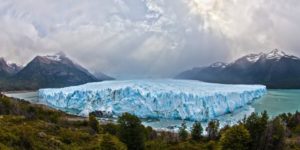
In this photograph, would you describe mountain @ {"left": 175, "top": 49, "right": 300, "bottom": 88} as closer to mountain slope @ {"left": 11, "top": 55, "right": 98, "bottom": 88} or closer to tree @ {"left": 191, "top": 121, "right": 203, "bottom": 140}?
mountain slope @ {"left": 11, "top": 55, "right": 98, "bottom": 88}

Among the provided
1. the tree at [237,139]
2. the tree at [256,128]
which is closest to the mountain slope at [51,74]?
the tree at [256,128]

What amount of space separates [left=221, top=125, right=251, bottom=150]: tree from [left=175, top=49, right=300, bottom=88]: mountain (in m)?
117

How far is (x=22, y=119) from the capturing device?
101ft

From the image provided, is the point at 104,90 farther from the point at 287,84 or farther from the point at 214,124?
the point at 287,84

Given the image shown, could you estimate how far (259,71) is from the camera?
522 ft

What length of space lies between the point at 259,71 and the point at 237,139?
5737 inches

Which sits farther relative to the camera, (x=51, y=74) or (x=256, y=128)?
(x=51, y=74)

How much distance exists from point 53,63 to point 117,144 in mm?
160853

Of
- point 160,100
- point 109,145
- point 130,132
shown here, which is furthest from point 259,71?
point 109,145

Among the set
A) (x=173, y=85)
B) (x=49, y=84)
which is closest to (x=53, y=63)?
(x=49, y=84)

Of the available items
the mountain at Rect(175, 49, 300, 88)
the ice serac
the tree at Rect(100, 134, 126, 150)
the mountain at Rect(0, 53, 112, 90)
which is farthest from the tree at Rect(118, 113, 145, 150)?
the mountain at Rect(0, 53, 112, 90)

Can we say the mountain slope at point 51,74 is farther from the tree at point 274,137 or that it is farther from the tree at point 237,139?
the tree at point 274,137

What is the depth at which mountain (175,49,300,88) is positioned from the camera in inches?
5712

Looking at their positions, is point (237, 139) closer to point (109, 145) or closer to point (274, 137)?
point (274, 137)
